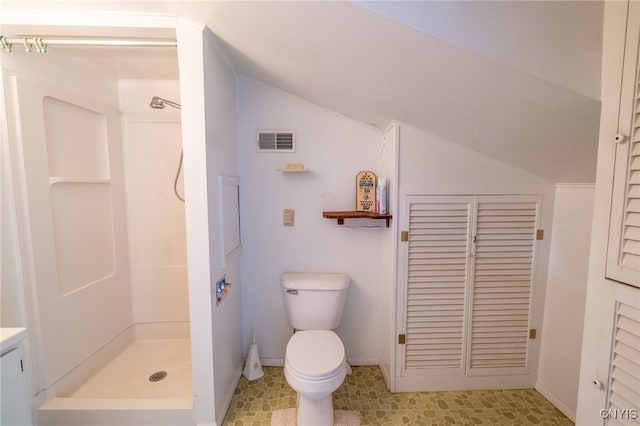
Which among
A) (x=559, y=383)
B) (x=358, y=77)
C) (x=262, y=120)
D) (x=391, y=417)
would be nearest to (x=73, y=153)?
(x=262, y=120)

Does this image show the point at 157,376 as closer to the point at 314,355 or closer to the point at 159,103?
the point at 314,355

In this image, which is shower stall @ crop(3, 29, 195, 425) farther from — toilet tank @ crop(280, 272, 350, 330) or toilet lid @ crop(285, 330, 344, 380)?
toilet tank @ crop(280, 272, 350, 330)

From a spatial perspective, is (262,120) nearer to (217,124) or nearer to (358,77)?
(217,124)

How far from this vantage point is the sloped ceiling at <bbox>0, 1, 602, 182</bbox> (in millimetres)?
968

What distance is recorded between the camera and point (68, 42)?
1.31 meters

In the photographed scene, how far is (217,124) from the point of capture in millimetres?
1516

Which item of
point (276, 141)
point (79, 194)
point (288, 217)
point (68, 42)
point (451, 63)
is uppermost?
point (68, 42)

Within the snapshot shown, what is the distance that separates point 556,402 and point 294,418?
1.67 metres

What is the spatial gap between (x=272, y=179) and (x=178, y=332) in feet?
5.06

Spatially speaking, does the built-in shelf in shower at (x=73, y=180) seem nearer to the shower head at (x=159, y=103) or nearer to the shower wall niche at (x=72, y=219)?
Answer: the shower wall niche at (x=72, y=219)

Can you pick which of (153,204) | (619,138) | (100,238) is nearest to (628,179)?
(619,138)

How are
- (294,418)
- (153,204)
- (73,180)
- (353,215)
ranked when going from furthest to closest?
1. (153,204)
2. (353,215)
3. (73,180)
4. (294,418)

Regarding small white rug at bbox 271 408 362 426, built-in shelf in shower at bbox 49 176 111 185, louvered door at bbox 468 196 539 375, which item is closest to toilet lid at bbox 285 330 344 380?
small white rug at bbox 271 408 362 426

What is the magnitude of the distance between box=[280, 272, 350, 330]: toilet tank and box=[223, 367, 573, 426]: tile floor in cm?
45
